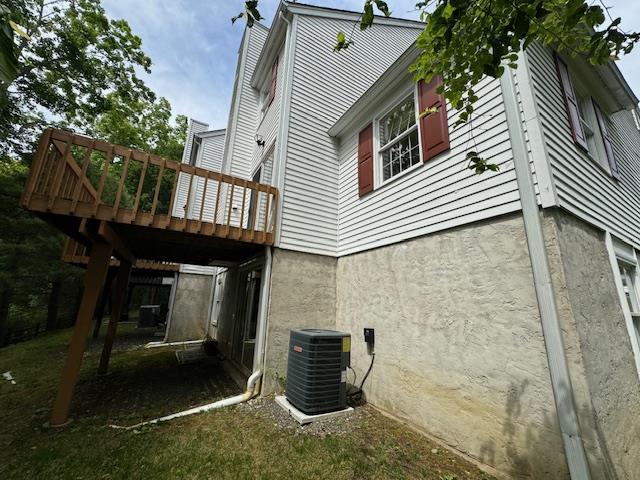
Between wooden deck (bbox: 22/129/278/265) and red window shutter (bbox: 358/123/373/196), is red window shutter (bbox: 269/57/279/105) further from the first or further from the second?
red window shutter (bbox: 358/123/373/196)

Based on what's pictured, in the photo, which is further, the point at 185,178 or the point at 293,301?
the point at 185,178

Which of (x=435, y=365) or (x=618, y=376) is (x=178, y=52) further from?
(x=618, y=376)

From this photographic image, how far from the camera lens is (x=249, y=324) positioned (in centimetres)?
647

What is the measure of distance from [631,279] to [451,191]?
123 inches

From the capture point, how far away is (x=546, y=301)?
2.56 m

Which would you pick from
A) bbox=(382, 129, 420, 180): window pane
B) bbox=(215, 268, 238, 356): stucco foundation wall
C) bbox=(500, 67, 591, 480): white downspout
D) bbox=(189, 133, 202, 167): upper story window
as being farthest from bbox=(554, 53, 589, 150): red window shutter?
bbox=(189, 133, 202, 167): upper story window

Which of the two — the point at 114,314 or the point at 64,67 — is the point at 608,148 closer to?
the point at 114,314

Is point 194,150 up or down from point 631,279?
up

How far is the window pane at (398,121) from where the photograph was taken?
16.0 feet

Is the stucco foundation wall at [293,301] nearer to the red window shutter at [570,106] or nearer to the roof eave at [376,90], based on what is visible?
the roof eave at [376,90]

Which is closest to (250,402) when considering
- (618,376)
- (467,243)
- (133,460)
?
(133,460)

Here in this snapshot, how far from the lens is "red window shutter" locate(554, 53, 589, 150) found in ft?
11.9

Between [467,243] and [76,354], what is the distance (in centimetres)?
565

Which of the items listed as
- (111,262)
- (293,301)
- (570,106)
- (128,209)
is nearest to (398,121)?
(570,106)
